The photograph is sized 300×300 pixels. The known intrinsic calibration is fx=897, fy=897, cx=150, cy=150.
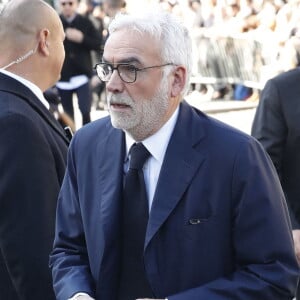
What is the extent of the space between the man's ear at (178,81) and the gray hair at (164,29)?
0.07 ft

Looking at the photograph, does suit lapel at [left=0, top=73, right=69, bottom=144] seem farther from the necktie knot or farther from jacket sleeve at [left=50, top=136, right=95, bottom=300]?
the necktie knot

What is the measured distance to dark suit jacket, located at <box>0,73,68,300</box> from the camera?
135 inches

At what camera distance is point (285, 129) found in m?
4.09

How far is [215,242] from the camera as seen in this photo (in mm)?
2699

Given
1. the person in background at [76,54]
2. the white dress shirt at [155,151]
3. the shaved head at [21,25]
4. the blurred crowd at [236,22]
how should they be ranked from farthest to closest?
1. the blurred crowd at [236,22]
2. the person in background at [76,54]
3. the shaved head at [21,25]
4. the white dress shirt at [155,151]

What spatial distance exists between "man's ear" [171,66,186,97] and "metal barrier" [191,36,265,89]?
480 inches

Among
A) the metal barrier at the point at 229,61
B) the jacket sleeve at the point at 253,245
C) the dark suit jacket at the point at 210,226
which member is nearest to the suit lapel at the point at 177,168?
the dark suit jacket at the point at 210,226

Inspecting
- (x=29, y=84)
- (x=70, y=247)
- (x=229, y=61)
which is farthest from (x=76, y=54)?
(x=70, y=247)

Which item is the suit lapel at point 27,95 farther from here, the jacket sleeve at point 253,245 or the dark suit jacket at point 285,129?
the jacket sleeve at point 253,245

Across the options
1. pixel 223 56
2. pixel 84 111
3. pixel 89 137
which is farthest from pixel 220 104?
pixel 89 137

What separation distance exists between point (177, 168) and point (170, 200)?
4.3 inches

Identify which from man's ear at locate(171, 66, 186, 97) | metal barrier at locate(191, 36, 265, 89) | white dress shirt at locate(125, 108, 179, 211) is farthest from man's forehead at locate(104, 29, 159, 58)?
metal barrier at locate(191, 36, 265, 89)

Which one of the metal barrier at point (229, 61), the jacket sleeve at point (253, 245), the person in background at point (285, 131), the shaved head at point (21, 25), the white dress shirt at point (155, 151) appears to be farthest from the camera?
the metal barrier at point (229, 61)

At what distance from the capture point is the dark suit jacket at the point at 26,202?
3428 mm
